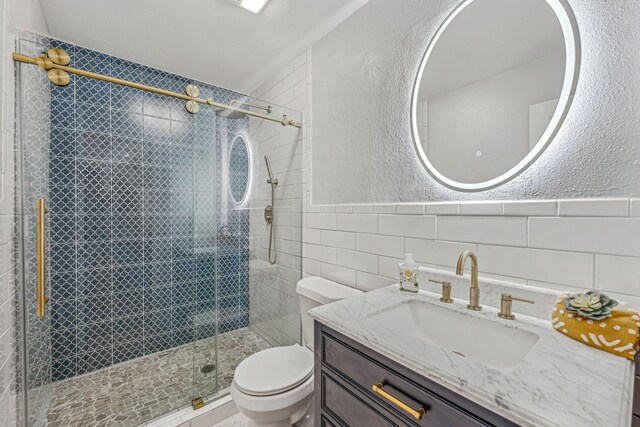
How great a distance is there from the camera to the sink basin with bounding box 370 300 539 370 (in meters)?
0.84

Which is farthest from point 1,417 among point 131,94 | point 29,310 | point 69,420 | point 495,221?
point 131,94

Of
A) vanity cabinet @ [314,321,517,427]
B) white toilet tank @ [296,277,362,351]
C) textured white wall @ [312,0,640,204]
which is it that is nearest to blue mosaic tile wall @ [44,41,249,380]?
white toilet tank @ [296,277,362,351]

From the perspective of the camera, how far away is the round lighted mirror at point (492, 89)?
2.97ft

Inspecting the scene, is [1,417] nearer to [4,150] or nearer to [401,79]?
[4,150]

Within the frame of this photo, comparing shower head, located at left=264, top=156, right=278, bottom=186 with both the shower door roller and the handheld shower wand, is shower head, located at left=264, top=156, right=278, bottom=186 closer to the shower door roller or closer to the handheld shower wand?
the handheld shower wand

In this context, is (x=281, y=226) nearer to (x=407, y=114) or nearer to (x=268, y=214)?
(x=268, y=214)

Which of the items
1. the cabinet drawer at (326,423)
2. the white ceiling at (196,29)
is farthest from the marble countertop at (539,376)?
the white ceiling at (196,29)

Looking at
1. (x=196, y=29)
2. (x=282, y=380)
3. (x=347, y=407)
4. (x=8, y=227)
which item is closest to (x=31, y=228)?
(x=8, y=227)

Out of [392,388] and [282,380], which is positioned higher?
[392,388]

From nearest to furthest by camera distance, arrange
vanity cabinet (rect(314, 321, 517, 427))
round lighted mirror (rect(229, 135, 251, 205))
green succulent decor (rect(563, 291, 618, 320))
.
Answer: vanity cabinet (rect(314, 321, 517, 427)) → green succulent decor (rect(563, 291, 618, 320)) → round lighted mirror (rect(229, 135, 251, 205))

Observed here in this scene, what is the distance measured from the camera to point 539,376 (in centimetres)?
59

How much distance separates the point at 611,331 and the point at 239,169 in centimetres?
190

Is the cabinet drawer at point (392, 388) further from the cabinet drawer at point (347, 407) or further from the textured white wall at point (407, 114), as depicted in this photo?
the textured white wall at point (407, 114)

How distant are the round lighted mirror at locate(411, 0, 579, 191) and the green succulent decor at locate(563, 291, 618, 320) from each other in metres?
0.45
